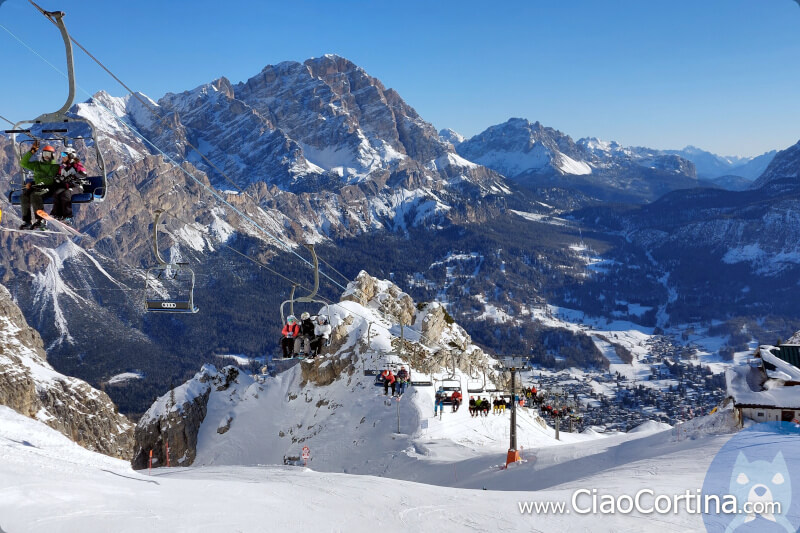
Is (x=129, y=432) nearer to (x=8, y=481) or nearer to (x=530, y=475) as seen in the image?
(x=530, y=475)

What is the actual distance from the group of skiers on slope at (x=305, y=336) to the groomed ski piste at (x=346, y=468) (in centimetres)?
669

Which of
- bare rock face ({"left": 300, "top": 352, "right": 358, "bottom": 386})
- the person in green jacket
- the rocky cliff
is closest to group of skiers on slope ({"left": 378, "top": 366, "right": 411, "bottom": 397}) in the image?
the rocky cliff

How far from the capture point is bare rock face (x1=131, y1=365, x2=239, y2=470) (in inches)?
3103

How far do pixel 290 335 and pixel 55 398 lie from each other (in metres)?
94.0

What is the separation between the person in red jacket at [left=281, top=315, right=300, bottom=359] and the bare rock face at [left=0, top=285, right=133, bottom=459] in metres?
77.6

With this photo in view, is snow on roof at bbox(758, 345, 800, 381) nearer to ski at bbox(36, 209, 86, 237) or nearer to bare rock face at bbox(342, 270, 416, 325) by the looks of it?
bare rock face at bbox(342, 270, 416, 325)

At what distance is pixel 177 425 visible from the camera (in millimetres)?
80062

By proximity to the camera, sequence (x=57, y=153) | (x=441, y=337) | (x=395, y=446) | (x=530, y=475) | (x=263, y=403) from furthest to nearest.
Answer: (x=441, y=337)
(x=263, y=403)
(x=395, y=446)
(x=530, y=475)
(x=57, y=153)

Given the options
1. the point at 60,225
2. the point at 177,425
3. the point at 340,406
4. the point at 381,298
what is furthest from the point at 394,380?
the point at 60,225

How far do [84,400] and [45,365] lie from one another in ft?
37.1

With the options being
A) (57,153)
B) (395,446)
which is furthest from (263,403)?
(57,153)

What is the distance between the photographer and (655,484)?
30719 mm

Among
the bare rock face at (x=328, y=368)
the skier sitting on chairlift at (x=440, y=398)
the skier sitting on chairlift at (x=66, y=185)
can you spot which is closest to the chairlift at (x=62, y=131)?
the skier sitting on chairlift at (x=66, y=185)

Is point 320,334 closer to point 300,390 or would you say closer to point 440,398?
point 440,398
